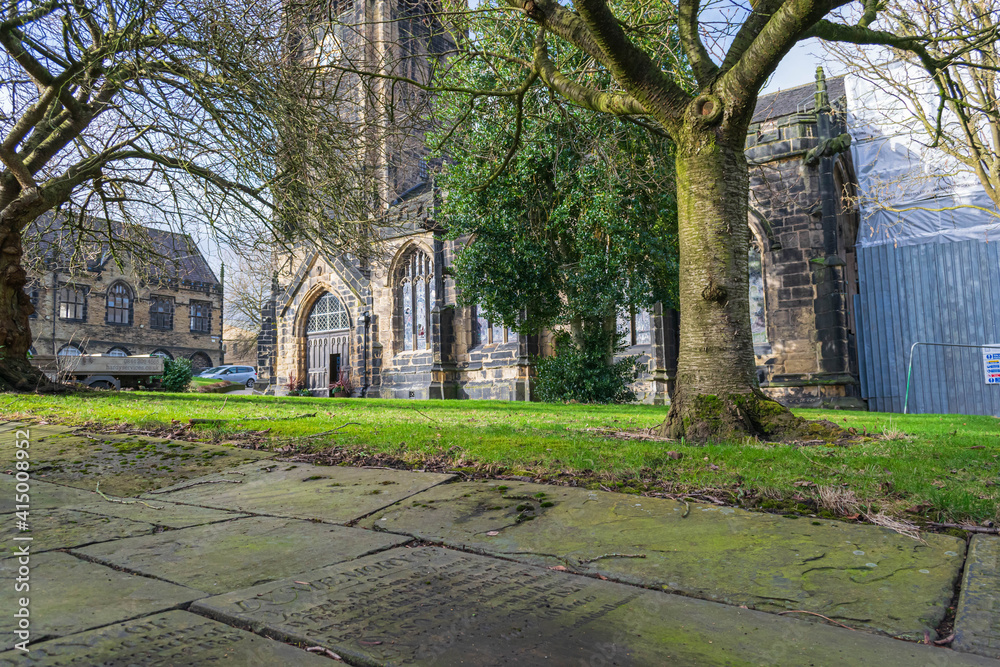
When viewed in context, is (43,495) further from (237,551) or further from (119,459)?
(237,551)

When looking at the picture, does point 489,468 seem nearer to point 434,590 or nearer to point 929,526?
point 434,590

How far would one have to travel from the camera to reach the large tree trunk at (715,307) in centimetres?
492

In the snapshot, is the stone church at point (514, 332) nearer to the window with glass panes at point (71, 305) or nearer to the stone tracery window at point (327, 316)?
the stone tracery window at point (327, 316)

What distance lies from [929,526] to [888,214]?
60.8ft

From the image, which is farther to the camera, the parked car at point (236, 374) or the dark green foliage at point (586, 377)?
the parked car at point (236, 374)

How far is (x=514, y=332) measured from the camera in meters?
17.1

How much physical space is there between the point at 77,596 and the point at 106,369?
19965 mm

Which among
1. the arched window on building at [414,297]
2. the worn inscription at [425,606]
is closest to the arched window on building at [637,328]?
the arched window on building at [414,297]

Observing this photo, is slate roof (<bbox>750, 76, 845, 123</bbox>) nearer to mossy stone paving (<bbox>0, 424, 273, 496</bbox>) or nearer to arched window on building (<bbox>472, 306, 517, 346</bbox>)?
arched window on building (<bbox>472, 306, 517, 346</bbox>)

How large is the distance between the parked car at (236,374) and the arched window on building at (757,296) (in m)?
28.1

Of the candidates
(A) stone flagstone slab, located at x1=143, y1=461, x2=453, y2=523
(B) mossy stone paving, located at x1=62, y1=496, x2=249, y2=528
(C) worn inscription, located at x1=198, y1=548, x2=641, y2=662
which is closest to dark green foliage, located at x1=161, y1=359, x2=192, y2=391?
(A) stone flagstone slab, located at x1=143, y1=461, x2=453, y2=523

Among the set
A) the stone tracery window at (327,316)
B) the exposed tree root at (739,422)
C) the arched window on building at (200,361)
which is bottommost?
the exposed tree root at (739,422)

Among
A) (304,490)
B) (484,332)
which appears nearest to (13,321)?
(304,490)

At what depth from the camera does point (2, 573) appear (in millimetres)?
1993
